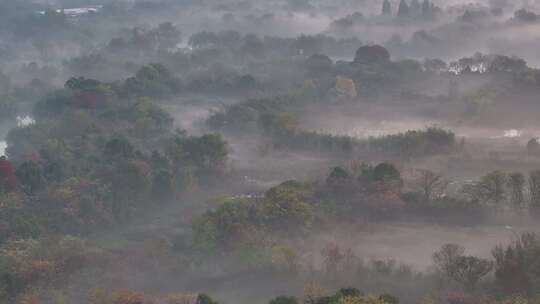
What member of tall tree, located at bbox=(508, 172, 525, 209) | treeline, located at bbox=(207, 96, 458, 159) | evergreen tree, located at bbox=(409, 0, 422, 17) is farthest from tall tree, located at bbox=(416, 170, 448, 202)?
evergreen tree, located at bbox=(409, 0, 422, 17)

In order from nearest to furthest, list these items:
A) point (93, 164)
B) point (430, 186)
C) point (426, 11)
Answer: point (430, 186), point (93, 164), point (426, 11)

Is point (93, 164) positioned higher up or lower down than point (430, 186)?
higher up

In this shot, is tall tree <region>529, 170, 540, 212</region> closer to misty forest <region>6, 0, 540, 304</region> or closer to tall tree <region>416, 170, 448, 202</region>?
misty forest <region>6, 0, 540, 304</region>

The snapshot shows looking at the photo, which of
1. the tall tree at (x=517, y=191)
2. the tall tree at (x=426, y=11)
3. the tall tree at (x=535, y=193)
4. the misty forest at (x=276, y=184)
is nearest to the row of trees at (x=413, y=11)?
the tall tree at (x=426, y=11)

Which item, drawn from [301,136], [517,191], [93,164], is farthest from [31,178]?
[517,191]

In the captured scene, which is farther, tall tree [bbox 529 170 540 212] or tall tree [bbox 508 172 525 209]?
tall tree [bbox 508 172 525 209]

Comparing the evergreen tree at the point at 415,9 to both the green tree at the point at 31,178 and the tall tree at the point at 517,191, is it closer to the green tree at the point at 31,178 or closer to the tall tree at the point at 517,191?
the tall tree at the point at 517,191

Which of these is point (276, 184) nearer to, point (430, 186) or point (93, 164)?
point (430, 186)

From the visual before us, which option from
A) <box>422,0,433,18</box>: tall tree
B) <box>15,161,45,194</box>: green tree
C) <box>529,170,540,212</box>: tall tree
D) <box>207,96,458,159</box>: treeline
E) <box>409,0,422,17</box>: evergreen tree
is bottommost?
<box>529,170,540,212</box>: tall tree

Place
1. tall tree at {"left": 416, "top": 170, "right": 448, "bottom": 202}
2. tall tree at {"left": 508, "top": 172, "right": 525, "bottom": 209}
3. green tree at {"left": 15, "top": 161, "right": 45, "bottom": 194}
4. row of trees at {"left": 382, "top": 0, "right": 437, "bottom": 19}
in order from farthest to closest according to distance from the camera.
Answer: row of trees at {"left": 382, "top": 0, "right": 437, "bottom": 19}
green tree at {"left": 15, "top": 161, "right": 45, "bottom": 194}
tall tree at {"left": 416, "top": 170, "right": 448, "bottom": 202}
tall tree at {"left": 508, "top": 172, "right": 525, "bottom": 209}
